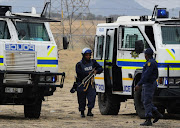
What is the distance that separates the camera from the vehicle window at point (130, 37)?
637 inches

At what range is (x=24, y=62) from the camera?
1528cm

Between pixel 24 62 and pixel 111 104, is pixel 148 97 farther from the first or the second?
pixel 111 104

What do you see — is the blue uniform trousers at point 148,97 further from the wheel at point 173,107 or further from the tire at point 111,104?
the tire at point 111,104

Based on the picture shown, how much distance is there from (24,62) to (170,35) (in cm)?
364

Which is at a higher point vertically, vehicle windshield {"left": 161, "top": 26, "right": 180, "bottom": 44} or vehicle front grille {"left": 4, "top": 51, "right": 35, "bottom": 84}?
vehicle windshield {"left": 161, "top": 26, "right": 180, "bottom": 44}

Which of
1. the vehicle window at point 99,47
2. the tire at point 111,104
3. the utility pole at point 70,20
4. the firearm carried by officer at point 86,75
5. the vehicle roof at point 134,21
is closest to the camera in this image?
the vehicle roof at point 134,21

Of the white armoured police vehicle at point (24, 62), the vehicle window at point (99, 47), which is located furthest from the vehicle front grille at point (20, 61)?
the vehicle window at point (99, 47)

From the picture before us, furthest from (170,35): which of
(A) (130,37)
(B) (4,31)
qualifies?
(B) (4,31)

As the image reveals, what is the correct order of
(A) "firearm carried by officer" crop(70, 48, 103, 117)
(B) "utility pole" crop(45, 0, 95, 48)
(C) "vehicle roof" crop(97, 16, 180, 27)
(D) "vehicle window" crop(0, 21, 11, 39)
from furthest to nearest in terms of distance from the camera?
1. (B) "utility pole" crop(45, 0, 95, 48)
2. (A) "firearm carried by officer" crop(70, 48, 103, 117)
3. (C) "vehicle roof" crop(97, 16, 180, 27)
4. (D) "vehicle window" crop(0, 21, 11, 39)

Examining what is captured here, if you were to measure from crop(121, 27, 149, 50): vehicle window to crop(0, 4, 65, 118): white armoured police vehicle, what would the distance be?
6.50 ft

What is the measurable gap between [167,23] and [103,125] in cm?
334

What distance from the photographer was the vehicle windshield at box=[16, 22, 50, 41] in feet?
51.8

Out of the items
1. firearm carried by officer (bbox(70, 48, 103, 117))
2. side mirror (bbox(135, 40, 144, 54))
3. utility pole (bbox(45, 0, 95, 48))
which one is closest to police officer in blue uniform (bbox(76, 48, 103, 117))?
firearm carried by officer (bbox(70, 48, 103, 117))

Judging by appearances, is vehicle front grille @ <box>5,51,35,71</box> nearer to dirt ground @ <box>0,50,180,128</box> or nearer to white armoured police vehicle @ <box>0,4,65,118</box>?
white armoured police vehicle @ <box>0,4,65,118</box>
